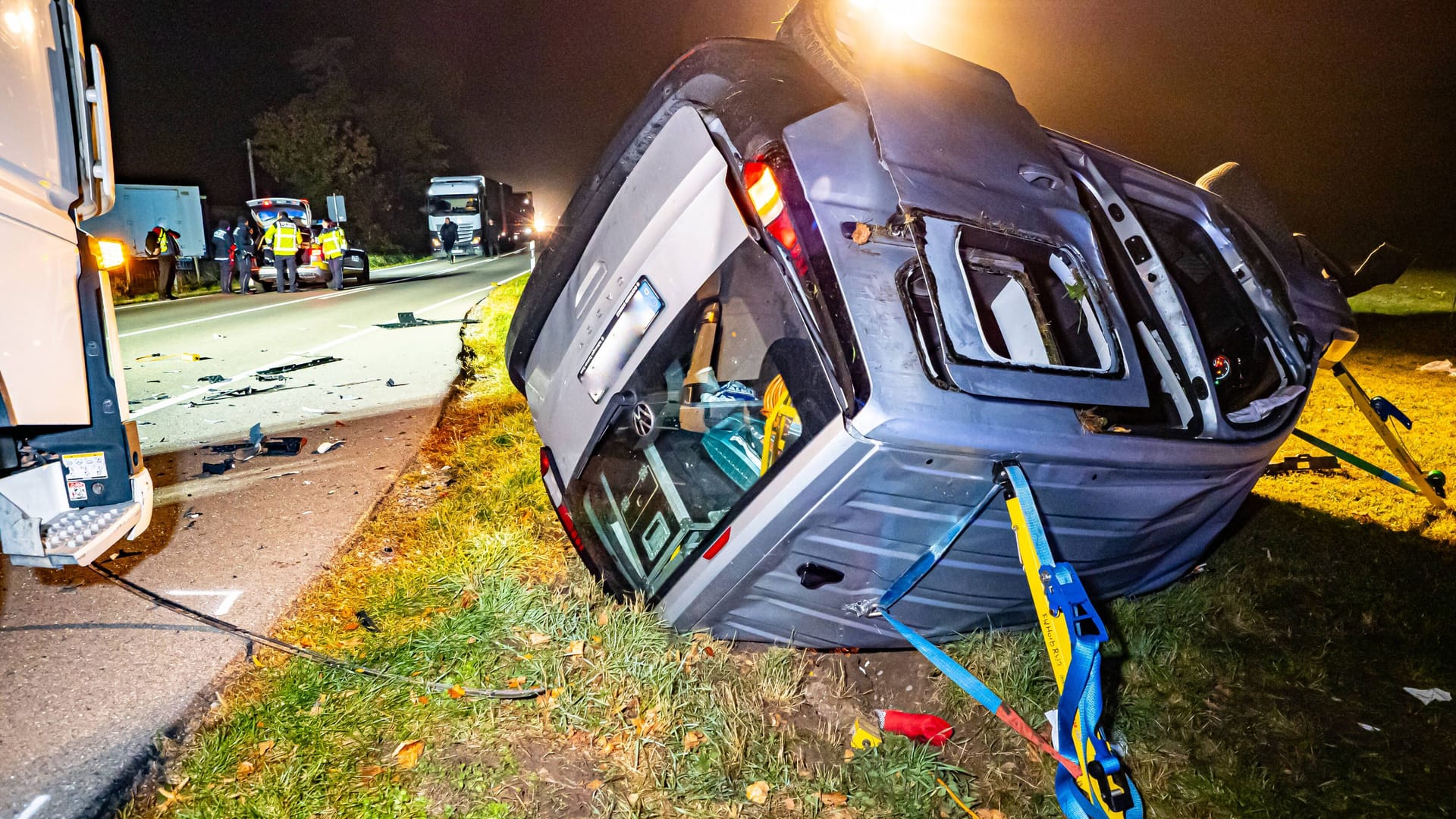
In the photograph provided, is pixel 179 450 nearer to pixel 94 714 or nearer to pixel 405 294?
pixel 94 714

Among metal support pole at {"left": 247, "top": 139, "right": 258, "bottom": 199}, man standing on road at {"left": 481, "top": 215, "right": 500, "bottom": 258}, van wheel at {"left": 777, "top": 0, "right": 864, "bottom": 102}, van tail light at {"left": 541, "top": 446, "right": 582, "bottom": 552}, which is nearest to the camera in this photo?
van wheel at {"left": 777, "top": 0, "right": 864, "bottom": 102}

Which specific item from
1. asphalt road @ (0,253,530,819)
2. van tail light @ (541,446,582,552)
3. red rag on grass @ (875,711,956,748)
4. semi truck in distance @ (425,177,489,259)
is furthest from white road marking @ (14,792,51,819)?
semi truck in distance @ (425,177,489,259)

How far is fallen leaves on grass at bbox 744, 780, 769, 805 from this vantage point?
2.32 meters

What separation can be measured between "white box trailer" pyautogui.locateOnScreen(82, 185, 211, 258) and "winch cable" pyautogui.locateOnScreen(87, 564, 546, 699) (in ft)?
64.8

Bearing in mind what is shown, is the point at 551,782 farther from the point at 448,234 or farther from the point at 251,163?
the point at 251,163

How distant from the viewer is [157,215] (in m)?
19.9

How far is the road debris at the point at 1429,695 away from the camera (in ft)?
9.64

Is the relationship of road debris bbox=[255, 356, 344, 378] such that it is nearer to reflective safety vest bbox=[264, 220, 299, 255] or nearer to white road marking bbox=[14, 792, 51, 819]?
white road marking bbox=[14, 792, 51, 819]

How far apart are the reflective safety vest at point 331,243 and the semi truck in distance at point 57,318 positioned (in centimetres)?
1540

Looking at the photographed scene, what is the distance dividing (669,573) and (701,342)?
3.40 feet

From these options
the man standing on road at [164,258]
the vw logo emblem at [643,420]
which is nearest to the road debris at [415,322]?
the man standing on road at [164,258]

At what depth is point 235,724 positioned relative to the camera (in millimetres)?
2498

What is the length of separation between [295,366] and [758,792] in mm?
7476

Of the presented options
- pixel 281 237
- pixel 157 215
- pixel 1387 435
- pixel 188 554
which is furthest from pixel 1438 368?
pixel 157 215
